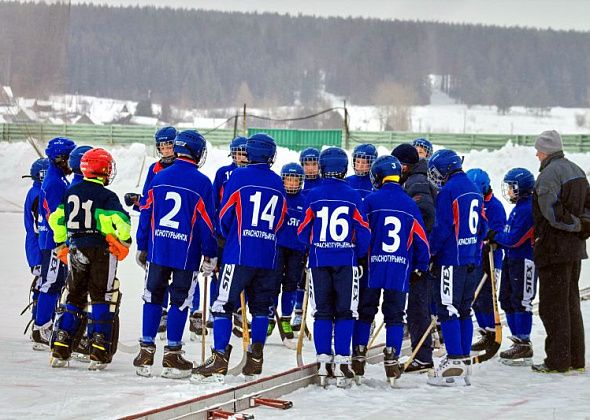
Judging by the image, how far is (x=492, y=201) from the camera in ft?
31.7

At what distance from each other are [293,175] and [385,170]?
1.53m

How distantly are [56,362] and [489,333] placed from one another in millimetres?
3783

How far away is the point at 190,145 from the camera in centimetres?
757

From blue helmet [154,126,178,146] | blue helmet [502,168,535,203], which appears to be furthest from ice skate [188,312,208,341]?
blue helmet [502,168,535,203]

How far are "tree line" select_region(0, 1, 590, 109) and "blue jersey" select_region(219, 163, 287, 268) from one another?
6245cm

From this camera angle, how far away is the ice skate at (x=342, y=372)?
7.32 metres

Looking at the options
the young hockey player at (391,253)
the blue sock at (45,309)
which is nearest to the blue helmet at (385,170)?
the young hockey player at (391,253)

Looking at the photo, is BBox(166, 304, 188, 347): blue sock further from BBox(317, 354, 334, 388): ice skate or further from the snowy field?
BBox(317, 354, 334, 388): ice skate

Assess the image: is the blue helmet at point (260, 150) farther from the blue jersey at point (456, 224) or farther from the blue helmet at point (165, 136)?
the blue helmet at point (165, 136)

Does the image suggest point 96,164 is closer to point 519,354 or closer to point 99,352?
point 99,352

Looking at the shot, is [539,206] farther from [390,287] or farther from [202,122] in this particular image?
[202,122]

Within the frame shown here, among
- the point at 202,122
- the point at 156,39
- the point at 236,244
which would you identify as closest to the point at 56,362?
the point at 236,244

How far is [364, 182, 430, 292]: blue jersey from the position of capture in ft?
24.5

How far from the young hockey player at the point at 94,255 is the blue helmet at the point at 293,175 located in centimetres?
169
